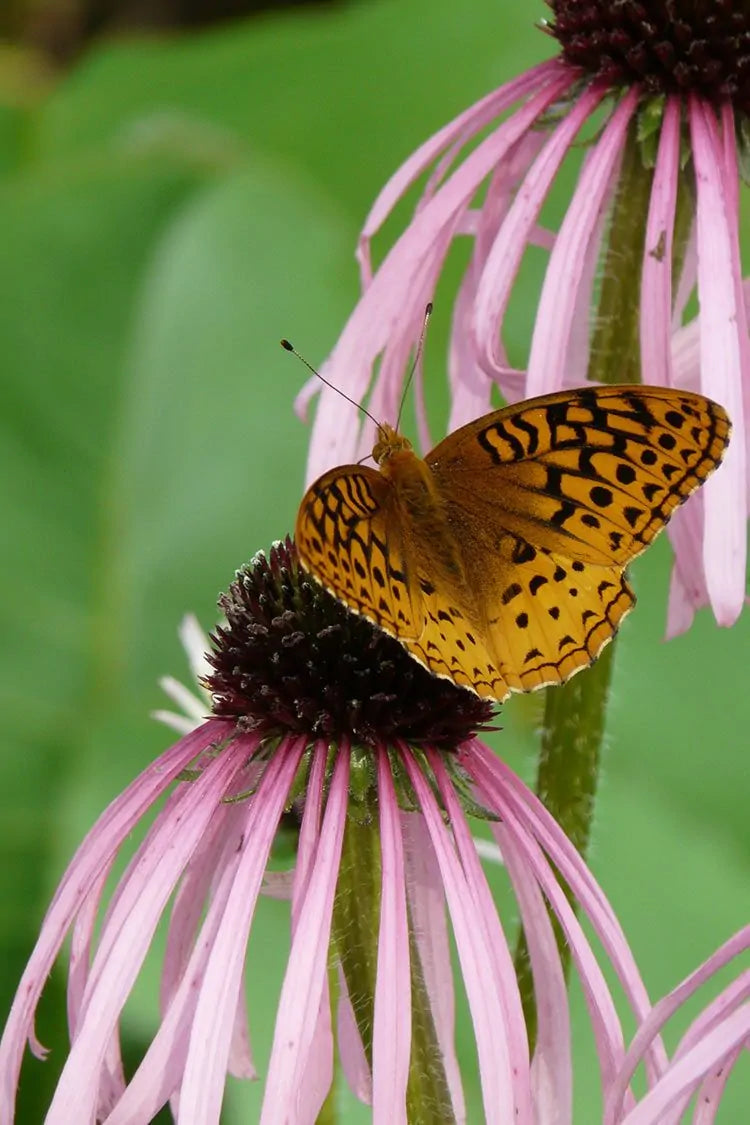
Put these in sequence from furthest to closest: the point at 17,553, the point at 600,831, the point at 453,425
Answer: the point at 17,553
the point at 600,831
the point at 453,425

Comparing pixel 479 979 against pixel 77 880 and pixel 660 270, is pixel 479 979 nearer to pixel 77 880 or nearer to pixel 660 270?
pixel 77 880

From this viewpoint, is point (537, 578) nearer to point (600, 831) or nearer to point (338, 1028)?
point (338, 1028)

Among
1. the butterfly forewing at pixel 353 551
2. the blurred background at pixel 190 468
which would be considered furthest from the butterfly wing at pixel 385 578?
the blurred background at pixel 190 468

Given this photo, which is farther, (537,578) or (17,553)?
(17,553)

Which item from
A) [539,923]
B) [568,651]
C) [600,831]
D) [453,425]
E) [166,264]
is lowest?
[600,831]

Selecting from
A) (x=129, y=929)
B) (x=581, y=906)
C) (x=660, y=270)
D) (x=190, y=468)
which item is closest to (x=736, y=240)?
(x=660, y=270)

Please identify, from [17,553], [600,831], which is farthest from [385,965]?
[17,553]

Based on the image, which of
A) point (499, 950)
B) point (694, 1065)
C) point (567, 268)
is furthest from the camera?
point (567, 268)
